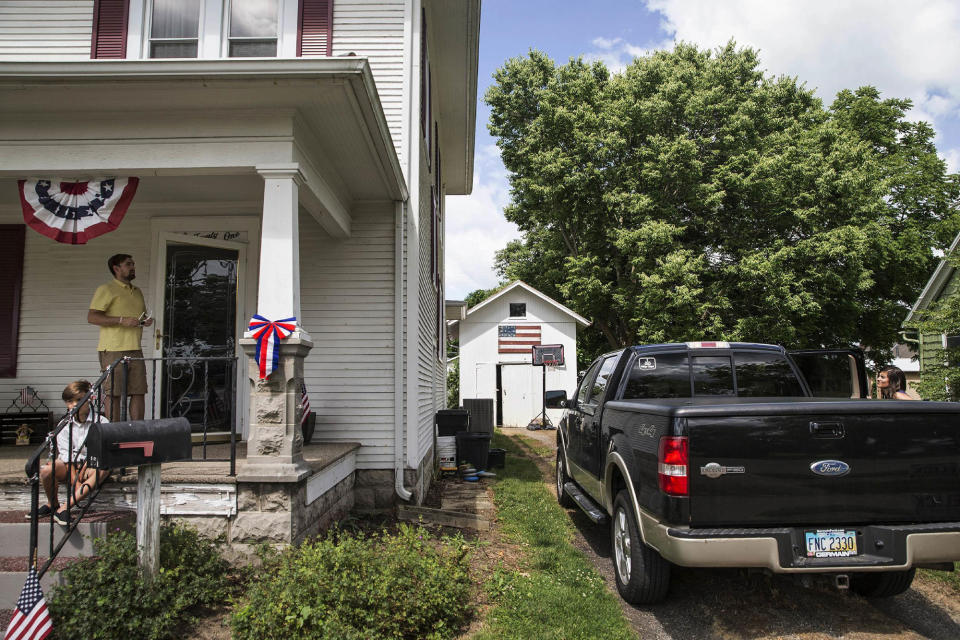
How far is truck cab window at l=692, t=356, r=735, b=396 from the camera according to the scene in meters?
5.40

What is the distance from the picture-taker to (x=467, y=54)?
10.2 metres

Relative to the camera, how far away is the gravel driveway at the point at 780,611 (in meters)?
3.88

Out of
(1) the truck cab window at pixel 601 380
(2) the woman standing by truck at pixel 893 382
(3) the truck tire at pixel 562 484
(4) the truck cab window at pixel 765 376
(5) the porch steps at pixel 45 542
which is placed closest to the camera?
(5) the porch steps at pixel 45 542

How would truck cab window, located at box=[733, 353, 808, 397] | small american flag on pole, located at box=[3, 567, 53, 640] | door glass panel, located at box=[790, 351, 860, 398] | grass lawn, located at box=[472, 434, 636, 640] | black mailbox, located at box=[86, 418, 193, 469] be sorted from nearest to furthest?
small american flag on pole, located at box=[3, 567, 53, 640], black mailbox, located at box=[86, 418, 193, 469], grass lawn, located at box=[472, 434, 636, 640], truck cab window, located at box=[733, 353, 808, 397], door glass panel, located at box=[790, 351, 860, 398]

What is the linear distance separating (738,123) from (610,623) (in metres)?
22.3

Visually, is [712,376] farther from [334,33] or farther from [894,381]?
[334,33]

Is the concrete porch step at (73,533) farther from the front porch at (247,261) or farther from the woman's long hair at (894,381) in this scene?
the woman's long hair at (894,381)

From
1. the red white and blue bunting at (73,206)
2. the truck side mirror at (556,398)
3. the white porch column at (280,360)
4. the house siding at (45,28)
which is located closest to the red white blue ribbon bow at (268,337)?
the white porch column at (280,360)

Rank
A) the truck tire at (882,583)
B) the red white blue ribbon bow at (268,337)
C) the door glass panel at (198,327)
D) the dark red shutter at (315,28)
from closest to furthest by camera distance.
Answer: the truck tire at (882,583) < the red white blue ribbon bow at (268,337) < the door glass panel at (198,327) < the dark red shutter at (315,28)

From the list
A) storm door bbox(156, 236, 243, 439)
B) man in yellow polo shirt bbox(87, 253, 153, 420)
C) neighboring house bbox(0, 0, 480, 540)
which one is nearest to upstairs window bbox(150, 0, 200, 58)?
neighboring house bbox(0, 0, 480, 540)

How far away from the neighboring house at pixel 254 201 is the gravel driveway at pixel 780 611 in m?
2.64

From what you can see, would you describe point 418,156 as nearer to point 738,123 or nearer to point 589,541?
point 589,541

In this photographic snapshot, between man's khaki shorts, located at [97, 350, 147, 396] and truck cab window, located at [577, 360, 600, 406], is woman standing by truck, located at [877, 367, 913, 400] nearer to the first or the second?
truck cab window, located at [577, 360, 600, 406]

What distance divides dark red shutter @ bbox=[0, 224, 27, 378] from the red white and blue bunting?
2311 mm
